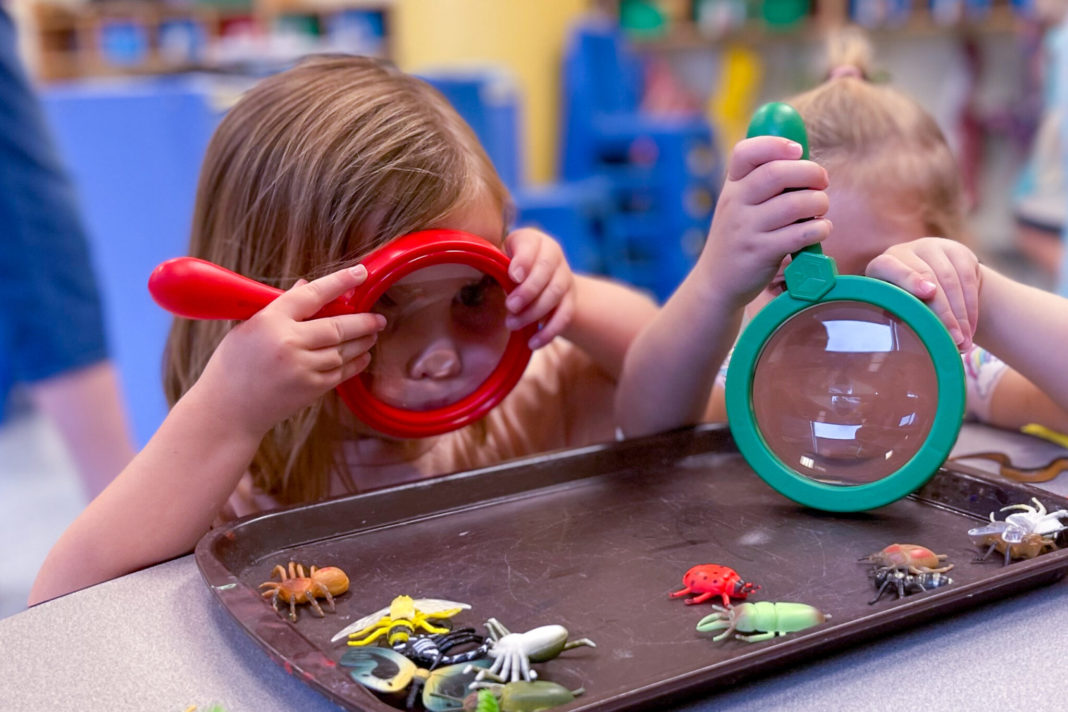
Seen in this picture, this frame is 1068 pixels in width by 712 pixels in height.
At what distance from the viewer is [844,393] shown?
627mm

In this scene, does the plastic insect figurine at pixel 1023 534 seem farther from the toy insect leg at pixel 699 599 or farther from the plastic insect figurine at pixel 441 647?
the plastic insect figurine at pixel 441 647

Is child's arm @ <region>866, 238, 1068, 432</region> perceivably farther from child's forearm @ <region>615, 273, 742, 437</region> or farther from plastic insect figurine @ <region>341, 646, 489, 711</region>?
plastic insect figurine @ <region>341, 646, 489, 711</region>

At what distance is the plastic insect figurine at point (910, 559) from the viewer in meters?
0.54

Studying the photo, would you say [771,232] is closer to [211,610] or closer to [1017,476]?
[1017,476]

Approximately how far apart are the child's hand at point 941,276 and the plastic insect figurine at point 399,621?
32cm

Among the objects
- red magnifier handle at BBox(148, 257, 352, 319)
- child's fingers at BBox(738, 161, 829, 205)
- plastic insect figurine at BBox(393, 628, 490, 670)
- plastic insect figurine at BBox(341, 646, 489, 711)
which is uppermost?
child's fingers at BBox(738, 161, 829, 205)

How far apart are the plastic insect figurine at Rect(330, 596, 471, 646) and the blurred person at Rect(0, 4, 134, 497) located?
1.07 m

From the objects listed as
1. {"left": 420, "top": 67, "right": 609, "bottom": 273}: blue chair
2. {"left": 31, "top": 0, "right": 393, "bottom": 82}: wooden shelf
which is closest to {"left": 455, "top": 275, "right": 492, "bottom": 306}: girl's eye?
{"left": 420, "top": 67, "right": 609, "bottom": 273}: blue chair

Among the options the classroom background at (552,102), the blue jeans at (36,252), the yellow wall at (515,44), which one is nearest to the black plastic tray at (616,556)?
the classroom background at (552,102)

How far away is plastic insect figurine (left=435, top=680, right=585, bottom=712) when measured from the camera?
42 centimetres

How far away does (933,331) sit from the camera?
1.89ft

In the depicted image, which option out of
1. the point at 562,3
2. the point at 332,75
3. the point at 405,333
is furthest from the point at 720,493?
the point at 562,3

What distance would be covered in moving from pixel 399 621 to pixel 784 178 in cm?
35

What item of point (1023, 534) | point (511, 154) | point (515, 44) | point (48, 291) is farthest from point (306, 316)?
point (515, 44)
